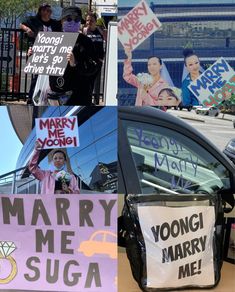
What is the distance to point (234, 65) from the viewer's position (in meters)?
3.28

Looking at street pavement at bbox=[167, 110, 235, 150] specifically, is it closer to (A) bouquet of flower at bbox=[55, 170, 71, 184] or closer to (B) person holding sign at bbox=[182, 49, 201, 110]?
(B) person holding sign at bbox=[182, 49, 201, 110]

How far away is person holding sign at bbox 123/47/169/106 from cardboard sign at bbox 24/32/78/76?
0.39 m

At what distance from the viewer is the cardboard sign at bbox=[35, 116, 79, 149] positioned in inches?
131

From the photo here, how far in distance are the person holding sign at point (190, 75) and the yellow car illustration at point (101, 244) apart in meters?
0.99

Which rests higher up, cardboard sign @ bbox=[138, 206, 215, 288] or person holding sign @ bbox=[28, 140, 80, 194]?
person holding sign @ bbox=[28, 140, 80, 194]

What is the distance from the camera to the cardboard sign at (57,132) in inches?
131

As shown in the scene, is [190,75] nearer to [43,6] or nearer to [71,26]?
[71,26]

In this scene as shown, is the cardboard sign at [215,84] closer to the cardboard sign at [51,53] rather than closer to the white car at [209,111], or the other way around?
the white car at [209,111]

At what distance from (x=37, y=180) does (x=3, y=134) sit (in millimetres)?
375

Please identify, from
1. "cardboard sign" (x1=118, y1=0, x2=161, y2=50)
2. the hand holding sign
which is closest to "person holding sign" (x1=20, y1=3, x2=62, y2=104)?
the hand holding sign

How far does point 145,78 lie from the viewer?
10.8 feet

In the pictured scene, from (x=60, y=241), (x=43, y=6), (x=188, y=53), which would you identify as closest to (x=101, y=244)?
(x=60, y=241)

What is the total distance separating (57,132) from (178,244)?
1084mm

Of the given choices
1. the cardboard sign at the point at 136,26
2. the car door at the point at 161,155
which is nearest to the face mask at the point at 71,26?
the cardboard sign at the point at 136,26
